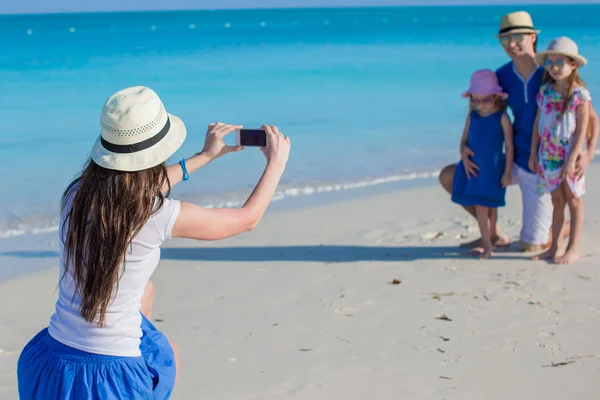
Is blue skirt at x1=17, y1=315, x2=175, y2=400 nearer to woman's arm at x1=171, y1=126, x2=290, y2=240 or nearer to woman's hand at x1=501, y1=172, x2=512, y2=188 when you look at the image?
woman's arm at x1=171, y1=126, x2=290, y2=240

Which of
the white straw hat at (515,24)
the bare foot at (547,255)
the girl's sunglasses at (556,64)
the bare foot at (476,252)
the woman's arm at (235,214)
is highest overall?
the white straw hat at (515,24)

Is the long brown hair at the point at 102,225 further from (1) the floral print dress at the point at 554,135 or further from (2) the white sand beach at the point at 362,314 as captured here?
(1) the floral print dress at the point at 554,135

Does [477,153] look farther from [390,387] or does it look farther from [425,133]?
[425,133]

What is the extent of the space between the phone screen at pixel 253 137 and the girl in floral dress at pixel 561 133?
107 inches

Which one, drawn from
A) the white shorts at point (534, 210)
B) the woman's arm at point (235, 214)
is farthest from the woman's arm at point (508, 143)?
the woman's arm at point (235, 214)

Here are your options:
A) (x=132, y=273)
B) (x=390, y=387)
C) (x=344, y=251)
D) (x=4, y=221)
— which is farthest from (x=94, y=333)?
(x=4, y=221)

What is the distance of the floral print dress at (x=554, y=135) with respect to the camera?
194 inches

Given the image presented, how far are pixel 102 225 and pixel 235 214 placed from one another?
1.43 ft

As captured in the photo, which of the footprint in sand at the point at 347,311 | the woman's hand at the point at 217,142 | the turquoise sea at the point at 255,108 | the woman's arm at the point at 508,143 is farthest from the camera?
the turquoise sea at the point at 255,108

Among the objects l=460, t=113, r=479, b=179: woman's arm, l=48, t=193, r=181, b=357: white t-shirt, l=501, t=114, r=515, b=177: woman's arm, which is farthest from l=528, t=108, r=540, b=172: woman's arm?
l=48, t=193, r=181, b=357: white t-shirt

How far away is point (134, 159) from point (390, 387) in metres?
1.82

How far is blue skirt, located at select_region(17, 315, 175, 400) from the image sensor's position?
7.62 feet

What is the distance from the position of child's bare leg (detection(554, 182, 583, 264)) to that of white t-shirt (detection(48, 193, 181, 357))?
3.46 m

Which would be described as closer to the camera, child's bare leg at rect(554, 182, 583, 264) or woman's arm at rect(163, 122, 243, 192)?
woman's arm at rect(163, 122, 243, 192)
